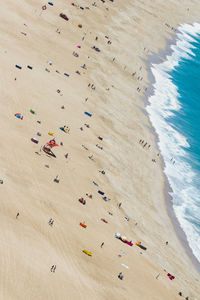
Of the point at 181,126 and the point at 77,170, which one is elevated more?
the point at 181,126

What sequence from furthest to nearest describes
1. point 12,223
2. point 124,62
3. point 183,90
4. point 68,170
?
1. point 183,90
2. point 124,62
3. point 68,170
4. point 12,223

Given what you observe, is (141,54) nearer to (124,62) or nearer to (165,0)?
(124,62)

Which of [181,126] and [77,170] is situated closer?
[77,170]

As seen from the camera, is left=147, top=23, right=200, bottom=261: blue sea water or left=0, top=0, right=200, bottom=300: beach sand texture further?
left=147, top=23, right=200, bottom=261: blue sea water

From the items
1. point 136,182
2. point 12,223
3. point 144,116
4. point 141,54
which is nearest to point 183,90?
point 141,54
